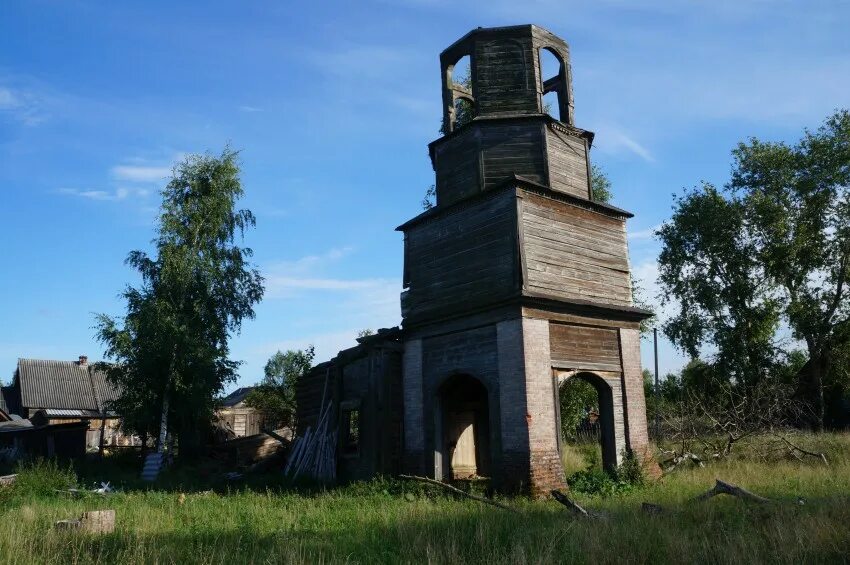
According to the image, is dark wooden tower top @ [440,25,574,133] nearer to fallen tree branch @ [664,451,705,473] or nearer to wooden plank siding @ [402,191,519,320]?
wooden plank siding @ [402,191,519,320]

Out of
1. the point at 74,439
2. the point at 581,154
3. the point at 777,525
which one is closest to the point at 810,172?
the point at 581,154

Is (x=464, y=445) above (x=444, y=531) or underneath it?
above

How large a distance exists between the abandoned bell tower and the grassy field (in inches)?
84.5

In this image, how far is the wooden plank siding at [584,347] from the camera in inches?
572

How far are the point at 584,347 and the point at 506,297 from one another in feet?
8.88

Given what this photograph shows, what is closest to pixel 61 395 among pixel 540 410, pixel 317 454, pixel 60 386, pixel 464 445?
pixel 60 386

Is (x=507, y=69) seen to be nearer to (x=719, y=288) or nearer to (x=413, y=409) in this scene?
(x=413, y=409)

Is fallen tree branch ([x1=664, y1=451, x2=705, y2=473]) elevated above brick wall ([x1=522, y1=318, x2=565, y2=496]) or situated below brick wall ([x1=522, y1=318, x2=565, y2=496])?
below

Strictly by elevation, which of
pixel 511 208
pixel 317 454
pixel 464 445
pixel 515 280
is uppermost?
pixel 511 208

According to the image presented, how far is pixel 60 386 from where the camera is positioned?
1624 inches

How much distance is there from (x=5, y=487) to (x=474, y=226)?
13197 millimetres

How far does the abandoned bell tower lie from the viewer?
13844mm

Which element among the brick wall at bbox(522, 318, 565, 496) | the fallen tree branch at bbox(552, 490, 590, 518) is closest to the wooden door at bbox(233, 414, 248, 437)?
the brick wall at bbox(522, 318, 565, 496)

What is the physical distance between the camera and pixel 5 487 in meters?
15.2
